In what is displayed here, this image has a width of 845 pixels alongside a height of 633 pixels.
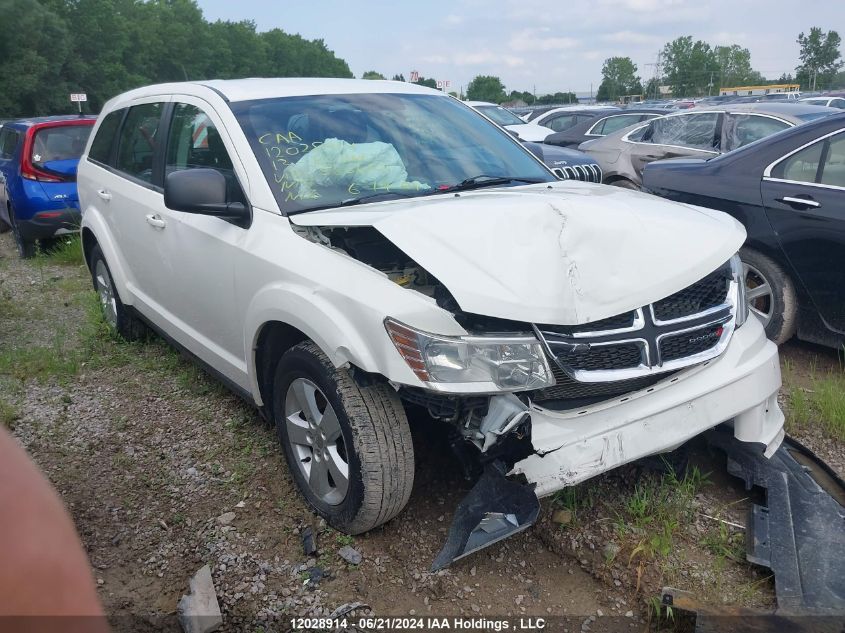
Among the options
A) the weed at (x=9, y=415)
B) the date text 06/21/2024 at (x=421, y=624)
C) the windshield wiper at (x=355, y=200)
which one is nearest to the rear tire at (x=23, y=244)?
the weed at (x=9, y=415)

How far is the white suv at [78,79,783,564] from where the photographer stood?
2500mm

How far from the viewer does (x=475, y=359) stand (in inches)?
96.6

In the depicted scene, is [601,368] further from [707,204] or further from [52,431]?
[52,431]

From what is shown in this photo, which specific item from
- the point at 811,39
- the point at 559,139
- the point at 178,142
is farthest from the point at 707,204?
the point at 811,39

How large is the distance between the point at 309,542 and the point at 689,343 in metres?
1.70

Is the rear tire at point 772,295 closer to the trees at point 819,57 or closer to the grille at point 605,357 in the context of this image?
the grille at point 605,357

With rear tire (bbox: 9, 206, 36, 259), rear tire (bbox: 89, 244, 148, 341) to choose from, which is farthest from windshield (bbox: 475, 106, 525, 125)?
rear tire (bbox: 89, 244, 148, 341)

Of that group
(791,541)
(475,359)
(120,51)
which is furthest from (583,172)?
(120,51)

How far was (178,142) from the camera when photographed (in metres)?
4.05

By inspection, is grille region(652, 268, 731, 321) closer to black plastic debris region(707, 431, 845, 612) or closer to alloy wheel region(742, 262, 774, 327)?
black plastic debris region(707, 431, 845, 612)

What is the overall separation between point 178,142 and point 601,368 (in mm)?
2748

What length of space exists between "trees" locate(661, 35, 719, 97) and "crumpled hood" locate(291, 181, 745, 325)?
96.0 meters

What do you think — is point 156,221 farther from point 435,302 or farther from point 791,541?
point 791,541

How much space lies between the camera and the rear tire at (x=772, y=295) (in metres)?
4.55
